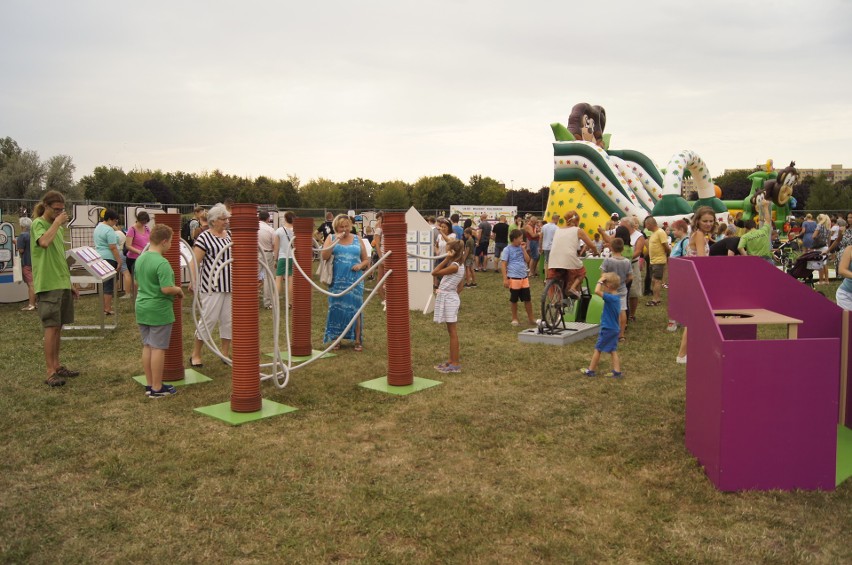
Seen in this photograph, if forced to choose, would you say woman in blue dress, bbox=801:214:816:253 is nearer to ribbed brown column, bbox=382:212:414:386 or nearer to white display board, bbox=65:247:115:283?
ribbed brown column, bbox=382:212:414:386

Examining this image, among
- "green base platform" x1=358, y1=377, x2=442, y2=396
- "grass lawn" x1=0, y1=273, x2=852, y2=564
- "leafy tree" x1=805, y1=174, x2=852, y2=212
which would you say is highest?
"leafy tree" x1=805, y1=174, x2=852, y2=212

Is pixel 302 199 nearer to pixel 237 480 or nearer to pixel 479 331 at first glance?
pixel 479 331

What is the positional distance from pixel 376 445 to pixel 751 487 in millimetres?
2549

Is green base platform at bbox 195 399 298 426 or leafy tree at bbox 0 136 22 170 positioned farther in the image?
leafy tree at bbox 0 136 22 170

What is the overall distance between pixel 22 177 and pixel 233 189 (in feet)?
51.4

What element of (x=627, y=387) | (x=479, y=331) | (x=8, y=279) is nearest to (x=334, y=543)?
(x=627, y=387)

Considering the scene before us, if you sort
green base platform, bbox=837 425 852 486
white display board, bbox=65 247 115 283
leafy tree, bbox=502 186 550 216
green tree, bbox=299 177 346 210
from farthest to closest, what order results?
leafy tree, bbox=502 186 550 216, green tree, bbox=299 177 346 210, white display board, bbox=65 247 115 283, green base platform, bbox=837 425 852 486

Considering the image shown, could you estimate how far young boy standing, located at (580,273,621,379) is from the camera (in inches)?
268

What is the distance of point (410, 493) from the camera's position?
4141 millimetres

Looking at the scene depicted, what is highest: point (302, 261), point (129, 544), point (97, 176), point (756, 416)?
point (97, 176)

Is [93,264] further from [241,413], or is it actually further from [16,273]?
[16,273]

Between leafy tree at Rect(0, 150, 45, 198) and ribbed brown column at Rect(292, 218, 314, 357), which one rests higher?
leafy tree at Rect(0, 150, 45, 198)

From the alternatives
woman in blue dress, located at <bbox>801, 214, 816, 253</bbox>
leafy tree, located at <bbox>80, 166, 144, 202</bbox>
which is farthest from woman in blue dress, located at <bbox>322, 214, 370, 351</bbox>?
leafy tree, located at <bbox>80, 166, 144, 202</bbox>

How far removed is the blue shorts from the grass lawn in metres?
0.35
